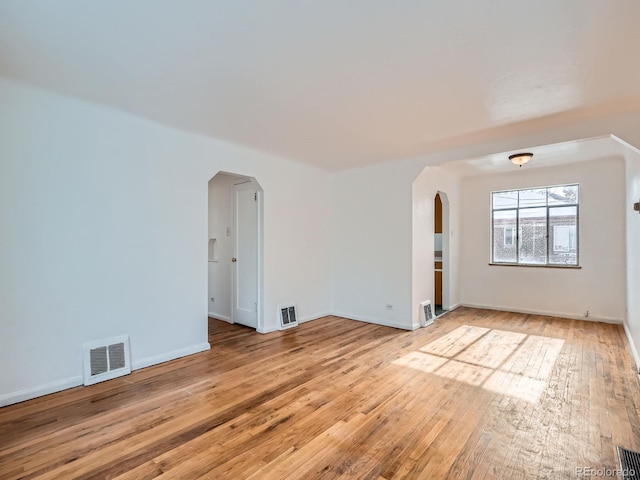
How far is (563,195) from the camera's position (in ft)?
19.2

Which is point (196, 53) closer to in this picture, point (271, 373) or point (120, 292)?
point (120, 292)

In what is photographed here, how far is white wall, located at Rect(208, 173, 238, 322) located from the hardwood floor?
1573 millimetres

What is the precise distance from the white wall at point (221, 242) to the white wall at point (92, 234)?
1150mm

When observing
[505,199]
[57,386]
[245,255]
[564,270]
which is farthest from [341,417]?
[505,199]

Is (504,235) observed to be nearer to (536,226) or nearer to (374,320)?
(536,226)

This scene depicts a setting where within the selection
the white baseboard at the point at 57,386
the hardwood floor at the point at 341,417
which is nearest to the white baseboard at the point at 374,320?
the hardwood floor at the point at 341,417

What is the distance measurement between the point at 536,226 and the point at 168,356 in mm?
6506

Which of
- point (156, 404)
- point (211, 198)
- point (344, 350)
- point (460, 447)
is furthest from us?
point (211, 198)

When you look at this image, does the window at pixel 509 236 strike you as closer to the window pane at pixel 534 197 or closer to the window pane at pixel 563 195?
the window pane at pixel 534 197

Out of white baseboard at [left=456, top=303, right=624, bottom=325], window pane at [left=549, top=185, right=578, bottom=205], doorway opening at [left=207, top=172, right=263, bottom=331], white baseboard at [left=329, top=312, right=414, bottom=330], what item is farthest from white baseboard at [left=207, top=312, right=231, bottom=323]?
window pane at [left=549, top=185, right=578, bottom=205]

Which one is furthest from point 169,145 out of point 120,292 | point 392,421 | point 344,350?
point 392,421

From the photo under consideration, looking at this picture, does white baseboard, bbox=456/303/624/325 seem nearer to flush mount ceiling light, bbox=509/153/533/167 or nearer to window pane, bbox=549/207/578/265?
window pane, bbox=549/207/578/265

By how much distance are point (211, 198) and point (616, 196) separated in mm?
6776

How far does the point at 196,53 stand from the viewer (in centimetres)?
220
